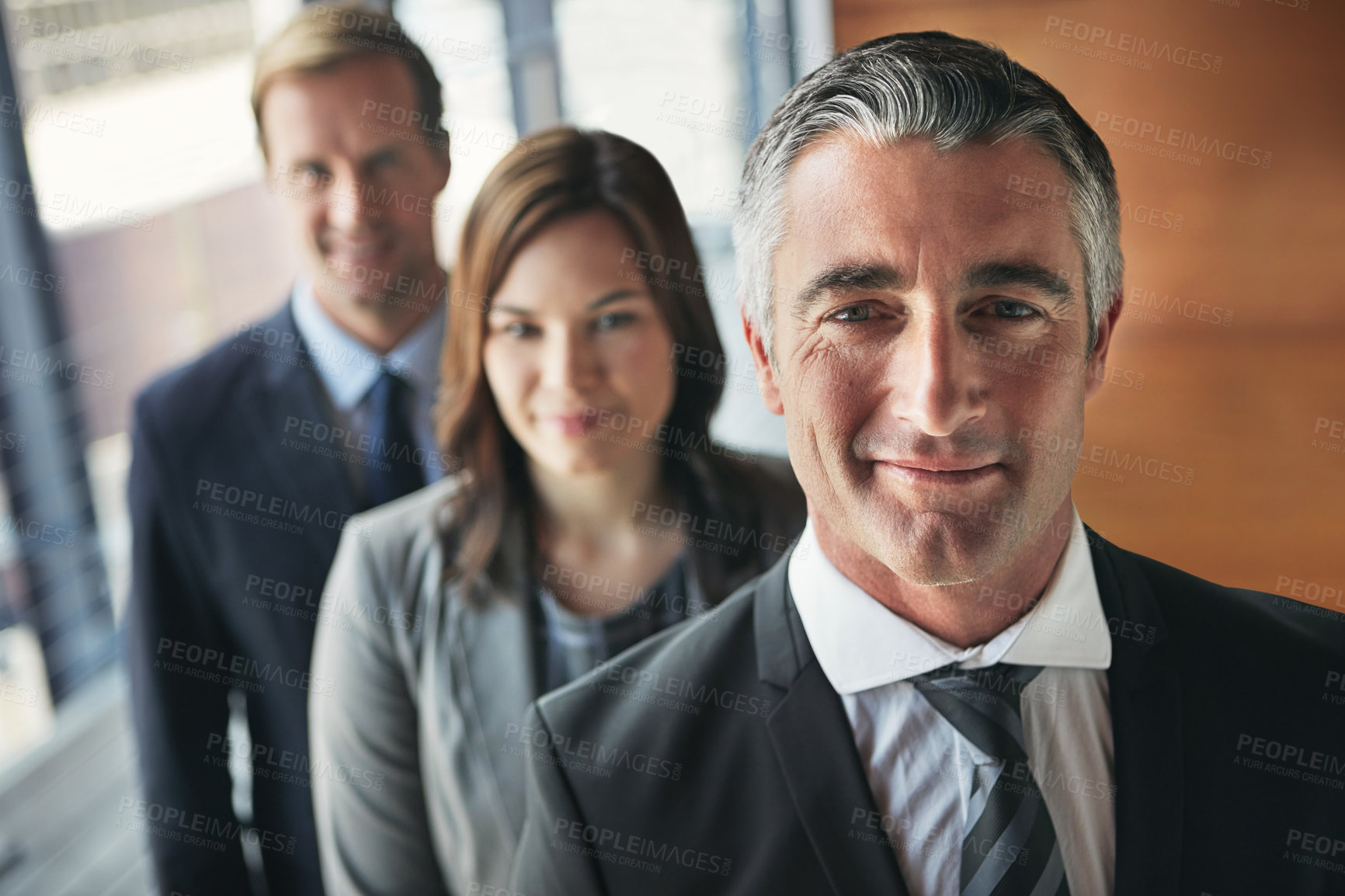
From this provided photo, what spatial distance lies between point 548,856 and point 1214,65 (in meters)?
1.18

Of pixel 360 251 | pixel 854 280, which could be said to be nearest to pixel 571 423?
pixel 360 251

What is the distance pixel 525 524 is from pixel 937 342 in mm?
795

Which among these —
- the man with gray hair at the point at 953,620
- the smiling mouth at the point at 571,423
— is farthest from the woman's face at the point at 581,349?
the man with gray hair at the point at 953,620

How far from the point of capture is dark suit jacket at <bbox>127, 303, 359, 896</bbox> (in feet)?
5.36

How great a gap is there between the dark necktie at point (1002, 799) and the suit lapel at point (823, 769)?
→ 88 millimetres

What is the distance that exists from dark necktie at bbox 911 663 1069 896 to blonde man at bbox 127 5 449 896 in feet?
3.06

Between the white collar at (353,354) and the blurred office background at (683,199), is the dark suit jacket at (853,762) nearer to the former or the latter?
the blurred office background at (683,199)

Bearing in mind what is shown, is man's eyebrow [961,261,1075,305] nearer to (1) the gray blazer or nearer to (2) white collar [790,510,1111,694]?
(2) white collar [790,510,1111,694]

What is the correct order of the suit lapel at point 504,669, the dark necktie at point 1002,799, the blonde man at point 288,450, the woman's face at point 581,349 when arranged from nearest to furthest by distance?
the dark necktie at point 1002,799 → the woman's face at point 581,349 → the suit lapel at point 504,669 → the blonde man at point 288,450

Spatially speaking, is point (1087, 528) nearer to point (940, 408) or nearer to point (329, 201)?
point (940, 408)

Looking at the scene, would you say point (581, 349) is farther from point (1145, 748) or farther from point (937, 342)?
point (1145, 748)

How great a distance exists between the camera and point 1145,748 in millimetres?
955

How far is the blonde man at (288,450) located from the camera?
1.54 meters

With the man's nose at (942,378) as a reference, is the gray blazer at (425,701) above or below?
below
